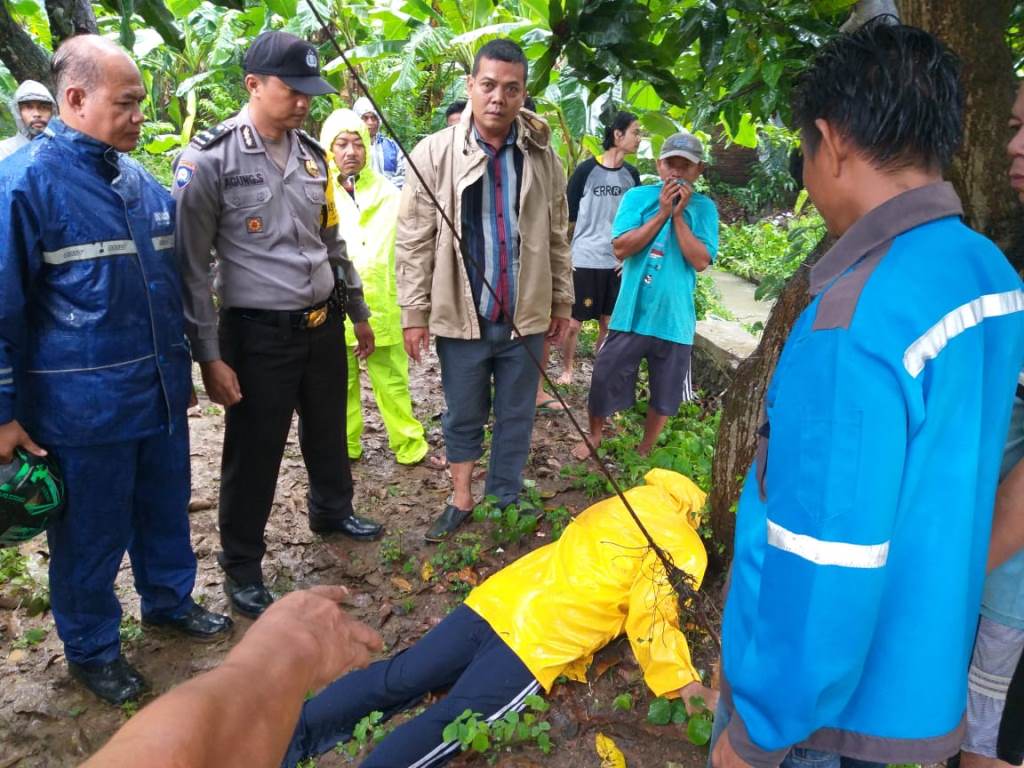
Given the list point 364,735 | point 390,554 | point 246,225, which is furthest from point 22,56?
point 364,735

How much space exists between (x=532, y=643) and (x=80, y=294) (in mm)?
1750

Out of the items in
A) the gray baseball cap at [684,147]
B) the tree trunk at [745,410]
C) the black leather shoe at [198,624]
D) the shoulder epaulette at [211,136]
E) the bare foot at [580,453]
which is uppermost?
the gray baseball cap at [684,147]

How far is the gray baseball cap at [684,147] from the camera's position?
3707mm

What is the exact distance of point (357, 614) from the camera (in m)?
3.05

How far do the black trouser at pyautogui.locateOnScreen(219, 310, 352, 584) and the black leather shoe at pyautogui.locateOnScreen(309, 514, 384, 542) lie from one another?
0.51m

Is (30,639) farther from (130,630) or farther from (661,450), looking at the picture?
(661,450)

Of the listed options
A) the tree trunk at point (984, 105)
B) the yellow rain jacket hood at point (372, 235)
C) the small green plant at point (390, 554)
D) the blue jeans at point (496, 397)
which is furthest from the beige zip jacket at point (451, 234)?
the tree trunk at point (984, 105)

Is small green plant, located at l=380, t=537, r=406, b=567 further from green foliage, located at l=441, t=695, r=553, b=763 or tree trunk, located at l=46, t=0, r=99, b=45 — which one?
tree trunk, located at l=46, t=0, r=99, b=45

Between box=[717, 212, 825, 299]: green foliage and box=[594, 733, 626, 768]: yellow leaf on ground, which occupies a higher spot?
box=[717, 212, 825, 299]: green foliage

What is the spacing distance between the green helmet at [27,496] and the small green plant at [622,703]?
189cm

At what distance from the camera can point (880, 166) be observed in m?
1.15

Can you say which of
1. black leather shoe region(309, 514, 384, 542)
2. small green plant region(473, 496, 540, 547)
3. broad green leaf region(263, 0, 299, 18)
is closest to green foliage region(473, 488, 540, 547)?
small green plant region(473, 496, 540, 547)

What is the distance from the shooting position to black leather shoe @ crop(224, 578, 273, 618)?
298cm

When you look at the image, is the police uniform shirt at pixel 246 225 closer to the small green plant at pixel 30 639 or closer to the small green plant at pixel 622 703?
the small green plant at pixel 30 639
